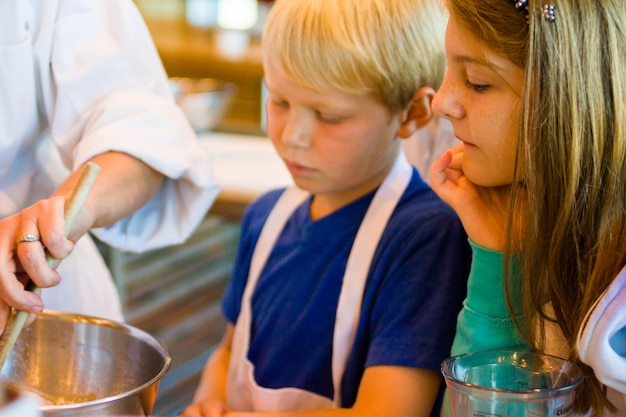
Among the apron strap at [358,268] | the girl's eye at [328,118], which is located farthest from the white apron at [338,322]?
the girl's eye at [328,118]

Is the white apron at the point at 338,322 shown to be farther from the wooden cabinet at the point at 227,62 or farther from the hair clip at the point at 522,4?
the wooden cabinet at the point at 227,62

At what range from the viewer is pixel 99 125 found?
1.10 meters

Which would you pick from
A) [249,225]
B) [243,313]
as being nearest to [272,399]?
[243,313]

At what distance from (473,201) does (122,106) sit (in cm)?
46

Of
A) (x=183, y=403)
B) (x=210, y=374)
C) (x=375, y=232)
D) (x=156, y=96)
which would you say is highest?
(x=156, y=96)

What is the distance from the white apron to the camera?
1.13 m

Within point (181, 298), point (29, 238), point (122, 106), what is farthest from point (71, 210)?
point (181, 298)

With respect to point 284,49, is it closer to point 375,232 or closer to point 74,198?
point 375,232

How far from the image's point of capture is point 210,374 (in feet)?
4.28

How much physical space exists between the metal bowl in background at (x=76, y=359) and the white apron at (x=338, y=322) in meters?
0.26

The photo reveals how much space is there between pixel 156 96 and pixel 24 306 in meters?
0.42

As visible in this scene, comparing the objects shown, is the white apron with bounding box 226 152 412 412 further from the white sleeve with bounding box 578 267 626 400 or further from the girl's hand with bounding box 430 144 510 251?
the white sleeve with bounding box 578 267 626 400

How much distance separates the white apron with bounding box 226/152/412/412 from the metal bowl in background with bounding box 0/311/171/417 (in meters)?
0.26

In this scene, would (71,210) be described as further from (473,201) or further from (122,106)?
(473,201)
